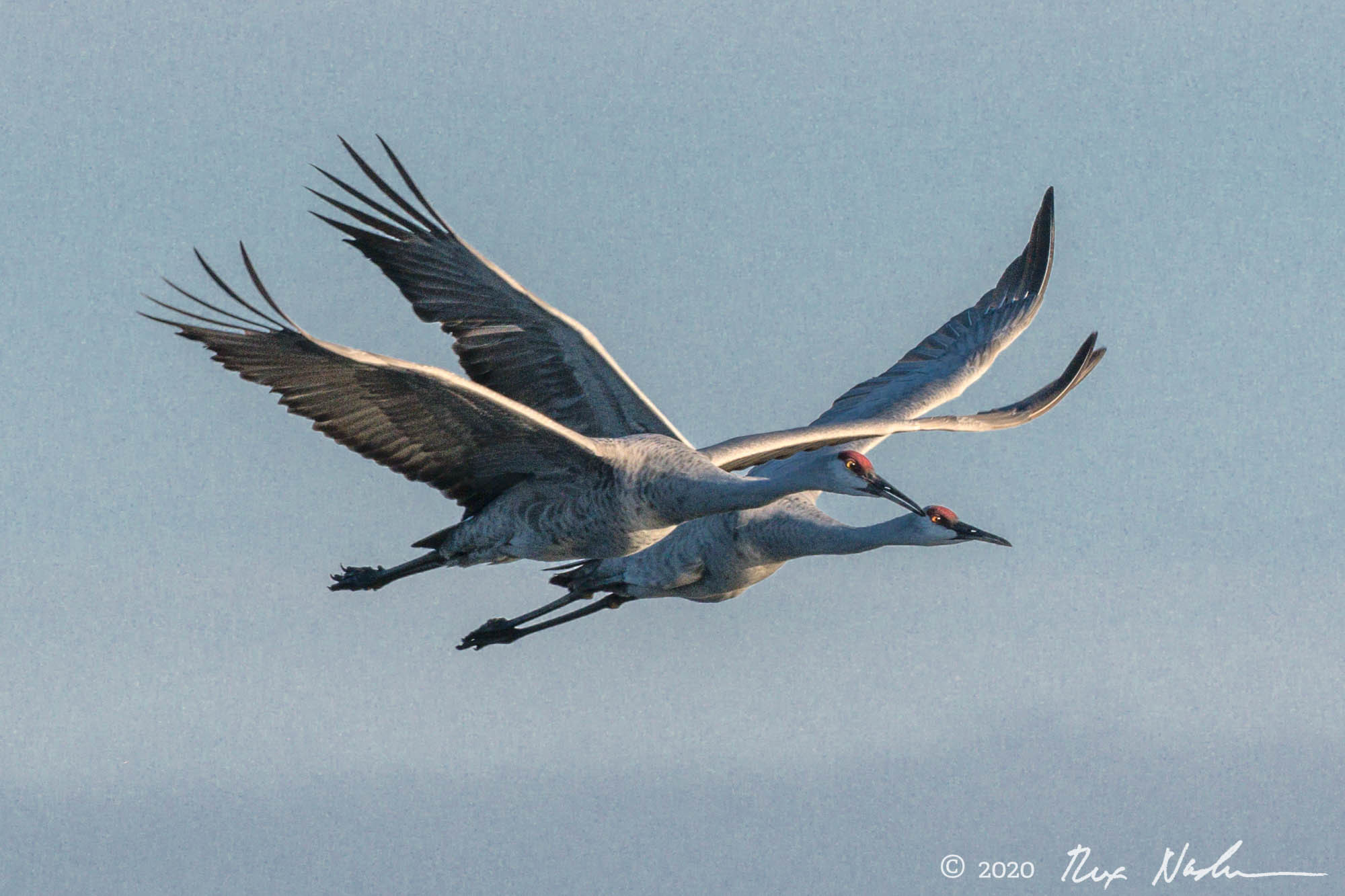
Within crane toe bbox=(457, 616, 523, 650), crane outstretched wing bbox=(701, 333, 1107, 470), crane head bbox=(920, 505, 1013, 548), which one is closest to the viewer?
crane head bbox=(920, 505, 1013, 548)

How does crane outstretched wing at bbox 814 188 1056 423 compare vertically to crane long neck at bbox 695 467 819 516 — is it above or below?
above

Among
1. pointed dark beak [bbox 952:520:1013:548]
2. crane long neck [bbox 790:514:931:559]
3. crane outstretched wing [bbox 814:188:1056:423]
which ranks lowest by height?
pointed dark beak [bbox 952:520:1013:548]

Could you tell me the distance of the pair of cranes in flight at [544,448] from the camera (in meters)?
14.1

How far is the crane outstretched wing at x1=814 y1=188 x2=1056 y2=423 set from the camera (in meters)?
19.0

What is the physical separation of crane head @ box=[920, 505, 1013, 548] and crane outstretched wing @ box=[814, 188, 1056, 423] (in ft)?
11.2

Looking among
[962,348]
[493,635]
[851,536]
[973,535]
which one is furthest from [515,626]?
[962,348]

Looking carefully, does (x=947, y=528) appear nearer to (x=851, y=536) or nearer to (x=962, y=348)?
(x=851, y=536)

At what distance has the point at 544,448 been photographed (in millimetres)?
14836

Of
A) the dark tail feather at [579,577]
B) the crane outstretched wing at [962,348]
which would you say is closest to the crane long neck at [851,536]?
the dark tail feather at [579,577]

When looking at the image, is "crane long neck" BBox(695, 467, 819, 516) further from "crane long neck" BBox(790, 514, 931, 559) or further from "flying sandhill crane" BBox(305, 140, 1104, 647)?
"crane long neck" BBox(790, 514, 931, 559)

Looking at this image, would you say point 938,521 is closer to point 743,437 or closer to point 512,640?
point 743,437

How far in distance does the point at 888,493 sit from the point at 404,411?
12.7 feet

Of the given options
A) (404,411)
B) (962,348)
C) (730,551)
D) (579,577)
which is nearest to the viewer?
(404,411)

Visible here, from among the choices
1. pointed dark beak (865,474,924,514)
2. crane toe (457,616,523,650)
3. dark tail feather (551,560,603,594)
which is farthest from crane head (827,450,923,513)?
crane toe (457,616,523,650)
